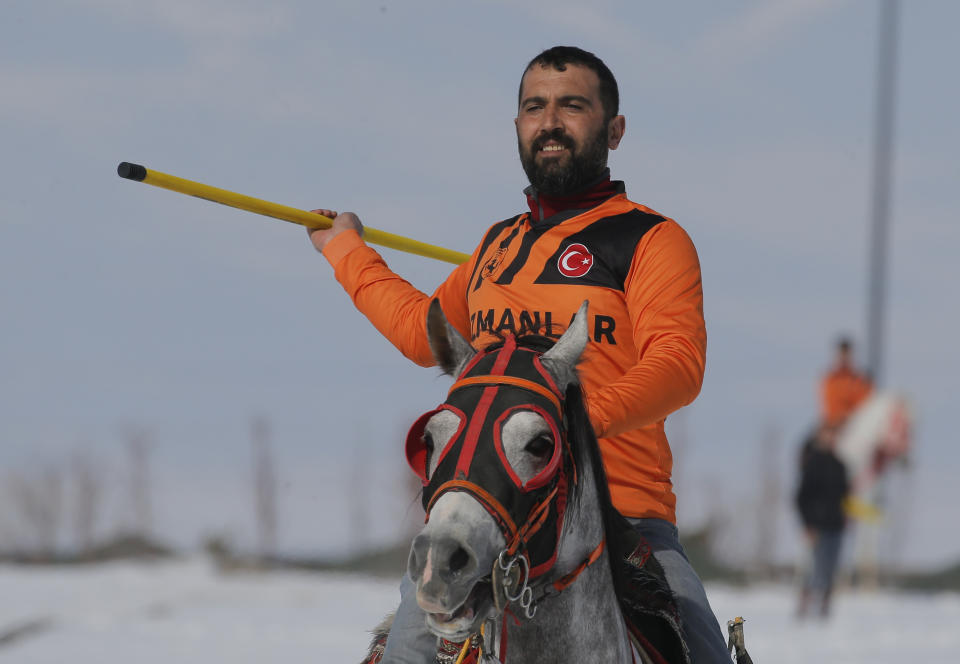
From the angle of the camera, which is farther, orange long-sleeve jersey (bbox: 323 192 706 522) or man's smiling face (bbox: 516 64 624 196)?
man's smiling face (bbox: 516 64 624 196)

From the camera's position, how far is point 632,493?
3.54 meters

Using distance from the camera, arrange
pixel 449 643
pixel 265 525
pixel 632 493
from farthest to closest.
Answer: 1. pixel 265 525
2. pixel 632 493
3. pixel 449 643

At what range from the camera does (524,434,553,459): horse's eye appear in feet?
8.67

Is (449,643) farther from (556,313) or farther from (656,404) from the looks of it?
(556,313)

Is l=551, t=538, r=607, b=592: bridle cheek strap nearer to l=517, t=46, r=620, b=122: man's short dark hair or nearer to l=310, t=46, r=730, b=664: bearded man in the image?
l=310, t=46, r=730, b=664: bearded man

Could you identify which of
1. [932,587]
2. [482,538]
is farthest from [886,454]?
[482,538]

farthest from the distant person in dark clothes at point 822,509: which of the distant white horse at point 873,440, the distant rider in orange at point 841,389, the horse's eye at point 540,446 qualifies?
the horse's eye at point 540,446

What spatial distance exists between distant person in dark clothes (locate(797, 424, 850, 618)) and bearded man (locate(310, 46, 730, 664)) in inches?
556

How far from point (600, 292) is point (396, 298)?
3.53 ft

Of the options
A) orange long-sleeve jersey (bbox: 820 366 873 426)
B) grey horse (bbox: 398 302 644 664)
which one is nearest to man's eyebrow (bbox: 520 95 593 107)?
grey horse (bbox: 398 302 644 664)

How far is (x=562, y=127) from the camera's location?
3.90 metres

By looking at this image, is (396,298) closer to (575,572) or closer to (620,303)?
(620,303)

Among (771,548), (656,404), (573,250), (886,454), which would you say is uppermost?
(573,250)

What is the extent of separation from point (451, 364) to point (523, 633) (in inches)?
29.9
